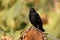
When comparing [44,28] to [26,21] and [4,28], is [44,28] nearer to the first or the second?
[26,21]

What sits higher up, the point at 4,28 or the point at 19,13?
the point at 19,13

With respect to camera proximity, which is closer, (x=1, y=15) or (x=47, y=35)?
(x=47, y=35)

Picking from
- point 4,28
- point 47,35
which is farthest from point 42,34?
point 4,28
